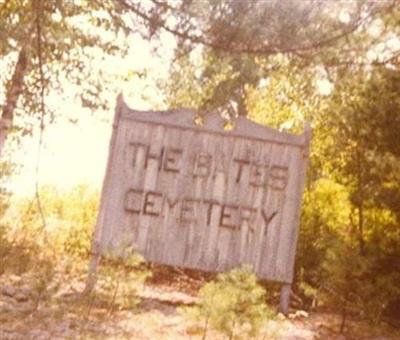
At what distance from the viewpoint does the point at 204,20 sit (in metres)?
5.13

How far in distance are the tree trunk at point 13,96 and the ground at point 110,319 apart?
2.76m

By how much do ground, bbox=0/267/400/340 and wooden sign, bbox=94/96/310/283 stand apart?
870 millimetres

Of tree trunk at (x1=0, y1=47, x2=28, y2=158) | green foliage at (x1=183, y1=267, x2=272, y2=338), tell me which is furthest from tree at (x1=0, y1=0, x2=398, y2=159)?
tree trunk at (x1=0, y1=47, x2=28, y2=158)

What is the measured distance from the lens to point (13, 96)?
37.4ft

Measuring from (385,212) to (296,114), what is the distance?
4.13m

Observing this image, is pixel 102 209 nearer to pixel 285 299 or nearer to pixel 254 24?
pixel 285 299

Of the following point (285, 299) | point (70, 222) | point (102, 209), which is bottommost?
point (285, 299)

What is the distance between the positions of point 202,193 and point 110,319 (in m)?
2.74

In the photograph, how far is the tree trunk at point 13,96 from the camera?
442 inches

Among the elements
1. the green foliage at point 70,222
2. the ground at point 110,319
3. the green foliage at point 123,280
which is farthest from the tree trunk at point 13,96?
the green foliage at point 123,280

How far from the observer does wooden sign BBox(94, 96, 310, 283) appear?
998 cm

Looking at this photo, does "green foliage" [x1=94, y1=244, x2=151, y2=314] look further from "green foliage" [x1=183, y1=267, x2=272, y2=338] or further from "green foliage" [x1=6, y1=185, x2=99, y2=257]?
"green foliage" [x1=6, y1=185, x2=99, y2=257]

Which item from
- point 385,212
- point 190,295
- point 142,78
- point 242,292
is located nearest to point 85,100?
point 142,78

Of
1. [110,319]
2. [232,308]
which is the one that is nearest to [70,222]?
[110,319]
